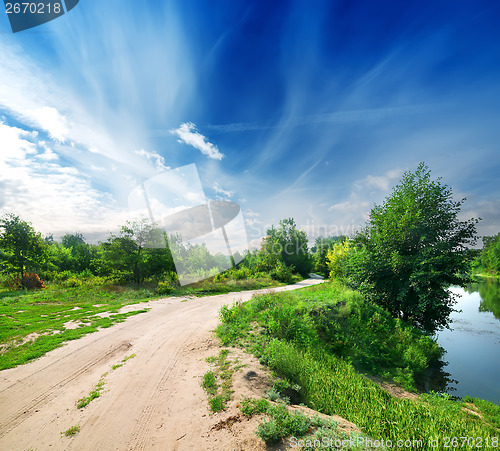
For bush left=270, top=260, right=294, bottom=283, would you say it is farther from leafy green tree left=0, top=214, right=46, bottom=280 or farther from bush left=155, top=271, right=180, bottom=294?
leafy green tree left=0, top=214, right=46, bottom=280

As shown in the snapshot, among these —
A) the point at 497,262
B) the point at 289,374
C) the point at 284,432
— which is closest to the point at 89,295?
the point at 289,374

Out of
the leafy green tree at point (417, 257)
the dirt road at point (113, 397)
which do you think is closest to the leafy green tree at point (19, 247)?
the dirt road at point (113, 397)

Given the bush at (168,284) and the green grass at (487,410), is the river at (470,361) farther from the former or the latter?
the bush at (168,284)

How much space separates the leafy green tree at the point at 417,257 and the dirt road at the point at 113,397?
1015 centimetres

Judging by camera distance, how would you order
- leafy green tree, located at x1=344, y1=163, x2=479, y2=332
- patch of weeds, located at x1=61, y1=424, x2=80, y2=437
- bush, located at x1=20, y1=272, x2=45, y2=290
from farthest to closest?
1. bush, located at x1=20, y1=272, x2=45, y2=290
2. leafy green tree, located at x1=344, y1=163, x2=479, y2=332
3. patch of weeds, located at x1=61, y1=424, x2=80, y2=437

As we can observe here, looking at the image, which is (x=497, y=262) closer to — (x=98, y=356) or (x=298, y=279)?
(x=298, y=279)

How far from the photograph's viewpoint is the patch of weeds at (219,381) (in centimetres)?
419

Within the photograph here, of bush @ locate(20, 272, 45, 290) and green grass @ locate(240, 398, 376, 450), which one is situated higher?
bush @ locate(20, 272, 45, 290)

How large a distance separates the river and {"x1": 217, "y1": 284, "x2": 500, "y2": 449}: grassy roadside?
2.39ft

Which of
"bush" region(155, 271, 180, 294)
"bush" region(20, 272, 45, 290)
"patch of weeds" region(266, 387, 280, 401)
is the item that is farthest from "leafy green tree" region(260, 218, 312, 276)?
"patch of weeds" region(266, 387, 280, 401)

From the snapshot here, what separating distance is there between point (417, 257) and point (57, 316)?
61.7ft

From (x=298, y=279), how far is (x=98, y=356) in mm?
29415

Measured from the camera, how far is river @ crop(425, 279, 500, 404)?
299 inches

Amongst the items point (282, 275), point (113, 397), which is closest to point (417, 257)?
point (113, 397)
